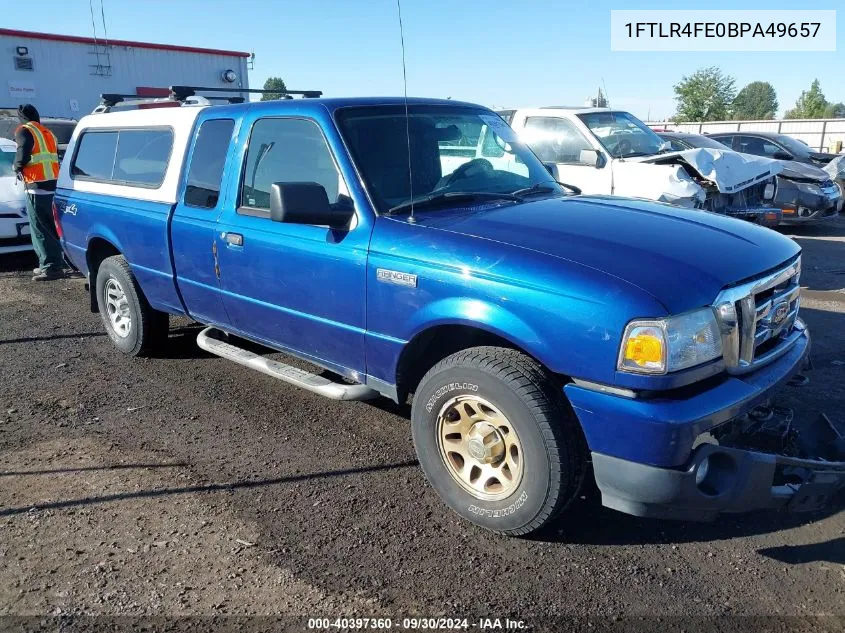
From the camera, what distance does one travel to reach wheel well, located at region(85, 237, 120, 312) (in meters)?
5.68

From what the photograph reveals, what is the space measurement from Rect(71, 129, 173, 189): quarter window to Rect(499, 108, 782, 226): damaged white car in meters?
4.88

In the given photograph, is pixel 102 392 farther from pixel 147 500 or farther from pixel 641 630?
pixel 641 630

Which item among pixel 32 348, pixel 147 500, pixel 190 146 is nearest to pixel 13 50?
pixel 32 348

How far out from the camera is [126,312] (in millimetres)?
5668

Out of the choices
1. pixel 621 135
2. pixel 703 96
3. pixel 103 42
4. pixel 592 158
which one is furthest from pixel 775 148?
pixel 703 96

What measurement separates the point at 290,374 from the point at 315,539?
1206 mm

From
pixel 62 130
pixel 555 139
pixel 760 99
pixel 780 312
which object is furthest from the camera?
pixel 760 99

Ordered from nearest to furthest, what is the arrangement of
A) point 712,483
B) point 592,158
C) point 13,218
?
point 712,483, point 592,158, point 13,218

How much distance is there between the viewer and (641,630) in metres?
2.53

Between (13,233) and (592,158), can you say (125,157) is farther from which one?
(592,158)

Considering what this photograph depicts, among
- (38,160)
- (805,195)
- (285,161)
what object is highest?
(38,160)

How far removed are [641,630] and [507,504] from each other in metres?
0.74

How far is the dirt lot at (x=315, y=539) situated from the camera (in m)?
2.69

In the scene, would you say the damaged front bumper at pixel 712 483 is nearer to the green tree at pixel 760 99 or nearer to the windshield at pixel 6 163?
the windshield at pixel 6 163
